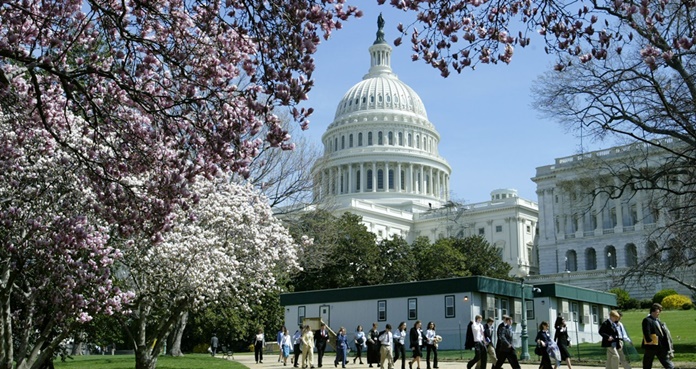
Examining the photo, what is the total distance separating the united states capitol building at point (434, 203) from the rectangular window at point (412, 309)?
173ft

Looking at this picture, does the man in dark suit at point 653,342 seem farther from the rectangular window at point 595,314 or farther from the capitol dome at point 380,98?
the capitol dome at point 380,98

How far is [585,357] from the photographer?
115 feet

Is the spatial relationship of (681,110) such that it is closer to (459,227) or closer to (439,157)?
(459,227)

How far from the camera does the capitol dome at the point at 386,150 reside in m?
144

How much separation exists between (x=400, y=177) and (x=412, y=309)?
338ft

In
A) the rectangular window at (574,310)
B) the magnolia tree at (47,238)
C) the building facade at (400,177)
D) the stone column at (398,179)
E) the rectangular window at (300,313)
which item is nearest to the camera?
the magnolia tree at (47,238)

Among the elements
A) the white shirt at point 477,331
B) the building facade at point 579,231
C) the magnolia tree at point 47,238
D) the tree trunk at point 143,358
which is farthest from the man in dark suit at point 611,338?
the building facade at point 579,231

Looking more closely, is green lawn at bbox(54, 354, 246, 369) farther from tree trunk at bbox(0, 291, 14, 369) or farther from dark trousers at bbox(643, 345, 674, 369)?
dark trousers at bbox(643, 345, 674, 369)

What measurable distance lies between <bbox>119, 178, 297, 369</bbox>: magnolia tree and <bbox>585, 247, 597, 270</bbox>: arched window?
87581 millimetres

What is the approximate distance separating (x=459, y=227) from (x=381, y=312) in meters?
87.9

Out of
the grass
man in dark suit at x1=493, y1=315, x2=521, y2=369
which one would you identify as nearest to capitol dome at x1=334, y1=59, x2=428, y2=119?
the grass

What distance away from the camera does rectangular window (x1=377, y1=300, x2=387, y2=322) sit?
4553 centimetres

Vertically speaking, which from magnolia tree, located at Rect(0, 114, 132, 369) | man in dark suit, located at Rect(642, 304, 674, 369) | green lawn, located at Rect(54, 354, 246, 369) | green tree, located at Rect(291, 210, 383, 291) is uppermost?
green tree, located at Rect(291, 210, 383, 291)

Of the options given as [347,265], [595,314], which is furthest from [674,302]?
[347,265]
